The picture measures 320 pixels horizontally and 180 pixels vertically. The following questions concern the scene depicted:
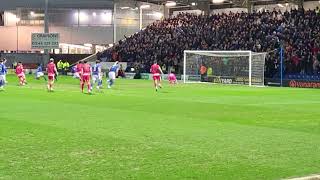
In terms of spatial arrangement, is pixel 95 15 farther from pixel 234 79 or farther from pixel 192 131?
pixel 192 131

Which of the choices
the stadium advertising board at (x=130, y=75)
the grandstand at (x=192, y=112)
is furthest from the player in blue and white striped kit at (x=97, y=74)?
the stadium advertising board at (x=130, y=75)

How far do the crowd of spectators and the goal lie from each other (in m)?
2.29

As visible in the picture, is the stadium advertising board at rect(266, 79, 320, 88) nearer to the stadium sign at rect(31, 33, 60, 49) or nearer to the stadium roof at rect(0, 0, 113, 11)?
the stadium sign at rect(31, 33, 60, 49)

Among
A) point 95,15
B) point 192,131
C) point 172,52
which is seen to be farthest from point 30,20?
point 192,131

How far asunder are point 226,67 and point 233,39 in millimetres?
7124

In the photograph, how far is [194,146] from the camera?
12430mm

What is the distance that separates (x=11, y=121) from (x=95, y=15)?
6092 centimetres

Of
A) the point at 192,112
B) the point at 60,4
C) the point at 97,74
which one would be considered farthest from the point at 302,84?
the point at 60,4

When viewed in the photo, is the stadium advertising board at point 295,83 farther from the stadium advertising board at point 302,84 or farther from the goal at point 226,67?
the goal at point 226,67

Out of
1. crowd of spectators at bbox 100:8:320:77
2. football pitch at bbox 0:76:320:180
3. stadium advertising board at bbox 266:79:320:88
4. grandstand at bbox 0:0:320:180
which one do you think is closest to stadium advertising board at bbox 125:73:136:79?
grandstand at bbox 0:0:320:180

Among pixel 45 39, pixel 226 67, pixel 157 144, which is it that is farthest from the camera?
pixel 45 39

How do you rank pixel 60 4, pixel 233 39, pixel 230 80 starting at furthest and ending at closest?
pixel 60 4, pixel 233 39, pixel 230 80

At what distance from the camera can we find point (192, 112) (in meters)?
20.7

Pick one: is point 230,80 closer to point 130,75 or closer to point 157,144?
point 130,75
